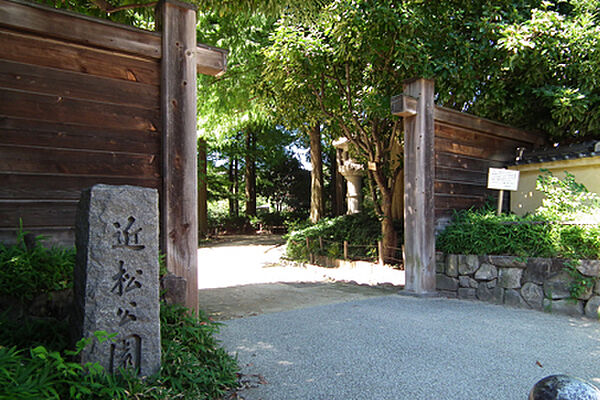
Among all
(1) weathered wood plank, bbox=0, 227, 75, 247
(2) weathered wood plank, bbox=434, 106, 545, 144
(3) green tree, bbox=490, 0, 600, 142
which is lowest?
(1) weathered wood plank, bbox=0, 227, 75, 247

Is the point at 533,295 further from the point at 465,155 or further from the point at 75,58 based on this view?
the point at 75,58

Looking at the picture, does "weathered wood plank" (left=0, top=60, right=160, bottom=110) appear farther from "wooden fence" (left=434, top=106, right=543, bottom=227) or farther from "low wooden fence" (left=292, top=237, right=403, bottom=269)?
"low wooden fence" (left=292, top=237, right=403, bottom=269)

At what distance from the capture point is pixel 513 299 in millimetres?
5949

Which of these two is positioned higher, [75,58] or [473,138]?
[75,58]

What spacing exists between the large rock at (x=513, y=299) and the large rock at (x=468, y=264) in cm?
Answer: 57

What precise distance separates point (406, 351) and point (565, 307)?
2924mm

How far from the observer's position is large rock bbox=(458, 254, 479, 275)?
6.38 metres

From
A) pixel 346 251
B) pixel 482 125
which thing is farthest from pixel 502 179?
pixel 346 251

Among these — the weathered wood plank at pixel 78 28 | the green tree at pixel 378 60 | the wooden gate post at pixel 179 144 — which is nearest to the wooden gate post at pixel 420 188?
the green tree at pixel 378 60

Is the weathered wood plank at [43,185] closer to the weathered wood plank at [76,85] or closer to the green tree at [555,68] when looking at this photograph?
the weathered wood plank at [76,85]

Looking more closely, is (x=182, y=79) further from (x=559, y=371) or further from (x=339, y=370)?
(x=559, y=371)

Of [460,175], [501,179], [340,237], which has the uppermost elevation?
[460,175]

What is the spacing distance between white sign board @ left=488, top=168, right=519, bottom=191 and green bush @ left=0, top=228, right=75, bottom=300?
6.09 m

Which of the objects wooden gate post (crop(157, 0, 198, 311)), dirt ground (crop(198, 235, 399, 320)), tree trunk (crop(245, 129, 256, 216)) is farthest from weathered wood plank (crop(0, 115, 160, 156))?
tree trunk (crop(245, 129, 256, 216))
